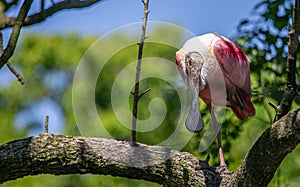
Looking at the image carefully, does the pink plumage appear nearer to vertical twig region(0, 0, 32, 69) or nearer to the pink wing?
the pink wing

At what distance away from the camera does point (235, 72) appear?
4.59 meters

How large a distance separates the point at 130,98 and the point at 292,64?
348 cm

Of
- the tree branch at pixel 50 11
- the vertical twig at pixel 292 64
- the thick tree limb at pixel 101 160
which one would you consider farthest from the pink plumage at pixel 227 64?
the vertical twig at pixel 292 64

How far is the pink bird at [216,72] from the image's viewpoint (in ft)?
14.6

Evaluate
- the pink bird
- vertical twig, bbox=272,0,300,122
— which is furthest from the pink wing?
vertical twig, bbox=272,0,300,122

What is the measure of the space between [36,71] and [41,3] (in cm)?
1912

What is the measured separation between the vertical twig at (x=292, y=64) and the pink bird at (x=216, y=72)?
986 millimetres

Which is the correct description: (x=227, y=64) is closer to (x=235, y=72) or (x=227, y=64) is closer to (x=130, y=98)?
(x=235, y=72)

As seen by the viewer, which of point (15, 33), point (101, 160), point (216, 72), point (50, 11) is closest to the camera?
point (101, 160)

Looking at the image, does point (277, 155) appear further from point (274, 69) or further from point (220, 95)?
point (274, 69)

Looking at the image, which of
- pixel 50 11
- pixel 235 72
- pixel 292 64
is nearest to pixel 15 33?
pixel 50 11

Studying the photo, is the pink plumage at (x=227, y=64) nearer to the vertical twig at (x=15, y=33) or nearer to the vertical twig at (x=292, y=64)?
the vertical twig at (x=15, y=33)

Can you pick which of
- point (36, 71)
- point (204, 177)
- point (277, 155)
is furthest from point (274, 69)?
point (36, 71)

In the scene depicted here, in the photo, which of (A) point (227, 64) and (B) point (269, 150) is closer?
(B) point (269, 150)
